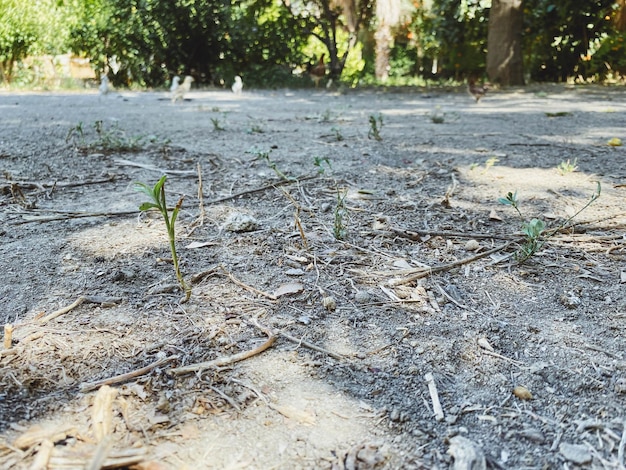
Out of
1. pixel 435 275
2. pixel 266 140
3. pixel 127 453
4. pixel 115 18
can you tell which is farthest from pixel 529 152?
pixel 115 18

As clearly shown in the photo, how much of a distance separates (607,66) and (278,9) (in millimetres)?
7904

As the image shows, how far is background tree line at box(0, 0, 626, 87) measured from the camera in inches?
429

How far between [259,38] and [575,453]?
1315 centimetres

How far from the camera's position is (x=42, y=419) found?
3.06ft

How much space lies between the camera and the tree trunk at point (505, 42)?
9250 millimetres

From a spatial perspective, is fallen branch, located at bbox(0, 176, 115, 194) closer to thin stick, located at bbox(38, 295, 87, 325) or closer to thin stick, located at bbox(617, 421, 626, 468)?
thin stick, located at bbox(38, 295, 87, 325)

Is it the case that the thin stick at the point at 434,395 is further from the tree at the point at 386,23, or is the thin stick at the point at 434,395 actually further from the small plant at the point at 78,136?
the tree at the point at 386,23

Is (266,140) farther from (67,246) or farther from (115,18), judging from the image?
(115,18)

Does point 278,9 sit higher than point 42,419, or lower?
higher

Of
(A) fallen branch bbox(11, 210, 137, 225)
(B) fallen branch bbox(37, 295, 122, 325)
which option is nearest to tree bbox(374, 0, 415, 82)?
(A) fallen branch bbox(11, 210, 137, 225)

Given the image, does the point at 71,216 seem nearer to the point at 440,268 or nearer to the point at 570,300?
the point at 440,268

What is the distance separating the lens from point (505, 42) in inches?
372

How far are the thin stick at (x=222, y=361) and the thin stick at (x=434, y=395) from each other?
1.14ft

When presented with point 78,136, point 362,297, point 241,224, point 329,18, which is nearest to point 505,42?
point 329,18
